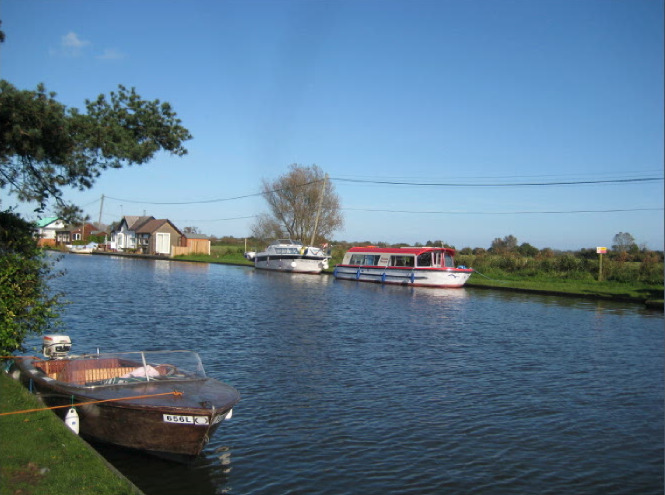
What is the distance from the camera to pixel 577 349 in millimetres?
19906

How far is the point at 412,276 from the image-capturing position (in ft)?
153

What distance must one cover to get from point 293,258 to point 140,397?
175 ft

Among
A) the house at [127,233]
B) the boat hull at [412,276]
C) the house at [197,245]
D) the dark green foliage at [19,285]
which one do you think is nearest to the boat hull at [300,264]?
the boat hull at [412,276]

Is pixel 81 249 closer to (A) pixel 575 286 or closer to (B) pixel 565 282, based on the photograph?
(B) pixel 565 282

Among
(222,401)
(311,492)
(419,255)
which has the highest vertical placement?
(419,255)

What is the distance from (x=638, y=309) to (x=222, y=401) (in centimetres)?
2821

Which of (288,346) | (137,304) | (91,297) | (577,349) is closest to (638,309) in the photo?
(577,349)

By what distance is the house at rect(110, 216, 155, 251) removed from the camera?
100875 mm

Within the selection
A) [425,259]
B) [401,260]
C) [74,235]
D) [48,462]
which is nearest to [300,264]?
[401,260]

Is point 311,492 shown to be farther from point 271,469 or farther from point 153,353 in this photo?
point 153,353

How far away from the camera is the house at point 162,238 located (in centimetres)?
9294

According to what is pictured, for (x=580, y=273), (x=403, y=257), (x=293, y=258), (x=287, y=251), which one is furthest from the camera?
(x=287, y=251)

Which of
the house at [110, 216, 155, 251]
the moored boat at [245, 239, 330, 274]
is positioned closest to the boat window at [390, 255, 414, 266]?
the moored boat at [245, 239, 330, 274]

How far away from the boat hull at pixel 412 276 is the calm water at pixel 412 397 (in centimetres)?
1526
